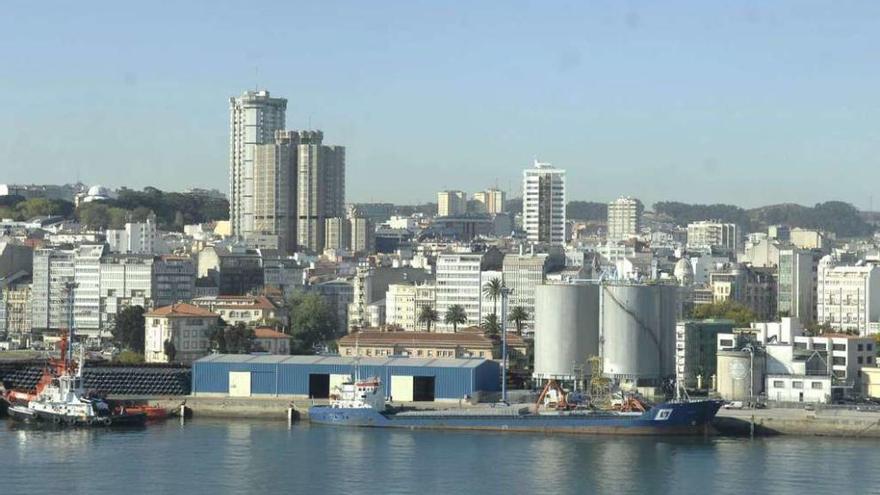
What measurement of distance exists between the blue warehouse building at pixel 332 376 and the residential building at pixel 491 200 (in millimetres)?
92650

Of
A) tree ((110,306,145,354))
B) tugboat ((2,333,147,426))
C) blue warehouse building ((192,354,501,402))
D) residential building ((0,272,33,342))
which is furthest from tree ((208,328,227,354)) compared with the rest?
residential building ((0,272,33,342))

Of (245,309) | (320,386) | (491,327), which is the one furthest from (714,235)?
(320,386)

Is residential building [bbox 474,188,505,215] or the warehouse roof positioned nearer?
the warehouse roof

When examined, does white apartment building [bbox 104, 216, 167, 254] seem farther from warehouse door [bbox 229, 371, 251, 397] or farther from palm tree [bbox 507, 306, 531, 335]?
warehouse door [bbox 229, 371, 251, 397]

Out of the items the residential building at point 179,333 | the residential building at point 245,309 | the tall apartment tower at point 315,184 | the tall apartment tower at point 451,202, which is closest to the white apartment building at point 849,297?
the residential building at point 245,309

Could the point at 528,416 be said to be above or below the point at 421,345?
below

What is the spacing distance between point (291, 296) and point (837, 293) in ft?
43.4

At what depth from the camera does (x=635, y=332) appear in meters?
31.5

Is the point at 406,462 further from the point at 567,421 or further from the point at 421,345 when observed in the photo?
the point at 421,345

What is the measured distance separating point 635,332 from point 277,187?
145ft

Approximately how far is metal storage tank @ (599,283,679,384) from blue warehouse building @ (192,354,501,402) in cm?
184

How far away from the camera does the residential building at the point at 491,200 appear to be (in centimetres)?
12556

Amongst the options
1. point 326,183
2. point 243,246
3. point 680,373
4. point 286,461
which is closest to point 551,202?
point 326,183

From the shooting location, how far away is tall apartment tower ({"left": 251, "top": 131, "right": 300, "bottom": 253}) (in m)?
74.2
